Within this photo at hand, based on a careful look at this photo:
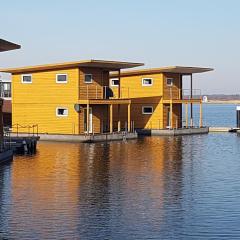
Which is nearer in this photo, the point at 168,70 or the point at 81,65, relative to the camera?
the point at 81,65

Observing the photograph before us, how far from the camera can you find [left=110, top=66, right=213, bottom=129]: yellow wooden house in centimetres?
5406

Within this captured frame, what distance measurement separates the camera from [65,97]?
46.2m

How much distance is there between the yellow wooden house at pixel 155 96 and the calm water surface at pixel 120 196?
18.2m

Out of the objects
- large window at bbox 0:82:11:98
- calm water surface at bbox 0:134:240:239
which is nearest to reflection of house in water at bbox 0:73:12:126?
large window at bbox 0:82:11:98

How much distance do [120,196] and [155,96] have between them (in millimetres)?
33887

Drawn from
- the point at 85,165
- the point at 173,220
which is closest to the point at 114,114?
the point at 85,165

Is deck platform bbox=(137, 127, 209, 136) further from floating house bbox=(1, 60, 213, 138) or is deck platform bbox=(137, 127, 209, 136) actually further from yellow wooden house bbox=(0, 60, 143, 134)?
yellow wooden house bbox=(0, 60, 143, 134)

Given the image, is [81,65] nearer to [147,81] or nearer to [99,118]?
[99,118]

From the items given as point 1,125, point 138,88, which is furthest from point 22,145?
point 138,88

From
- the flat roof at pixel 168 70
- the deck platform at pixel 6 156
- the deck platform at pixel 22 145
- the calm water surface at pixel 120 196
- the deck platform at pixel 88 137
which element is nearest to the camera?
the calm water surface at pixel 120 196

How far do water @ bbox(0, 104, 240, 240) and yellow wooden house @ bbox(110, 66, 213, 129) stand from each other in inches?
718

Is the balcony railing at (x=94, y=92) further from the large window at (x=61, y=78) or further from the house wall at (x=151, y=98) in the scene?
the house wall at (x=151, y=98)

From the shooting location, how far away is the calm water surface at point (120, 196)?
1620 centimetres

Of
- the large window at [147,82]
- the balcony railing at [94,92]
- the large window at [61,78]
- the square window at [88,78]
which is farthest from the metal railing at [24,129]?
the large window at [147,82]
